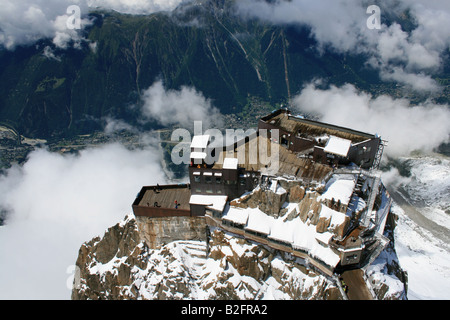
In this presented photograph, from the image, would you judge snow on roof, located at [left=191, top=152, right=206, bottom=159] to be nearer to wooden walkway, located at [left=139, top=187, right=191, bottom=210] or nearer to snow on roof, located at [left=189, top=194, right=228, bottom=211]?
snow on roof, located at [left=189, top=194, right=228, bottom=211]

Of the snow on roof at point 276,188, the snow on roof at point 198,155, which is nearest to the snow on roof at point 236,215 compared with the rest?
the snow on roof at point 276,188

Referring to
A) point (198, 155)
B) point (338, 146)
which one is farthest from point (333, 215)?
point (198, 155)

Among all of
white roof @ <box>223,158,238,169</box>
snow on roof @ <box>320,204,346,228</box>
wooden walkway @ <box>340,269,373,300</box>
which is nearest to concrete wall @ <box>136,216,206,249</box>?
white roof @ <box>223,158,238,169</box>

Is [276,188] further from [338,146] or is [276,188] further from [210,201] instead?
[338,146]

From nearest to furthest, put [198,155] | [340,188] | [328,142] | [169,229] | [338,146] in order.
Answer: [340,188] < [338,146] < [328,142] < [198,155] < [169,229]

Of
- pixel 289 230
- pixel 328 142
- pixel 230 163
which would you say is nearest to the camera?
pixel 289 230

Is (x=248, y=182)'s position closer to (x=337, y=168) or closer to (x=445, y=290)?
(x=337, y=168)

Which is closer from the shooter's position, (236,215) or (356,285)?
(356,285)

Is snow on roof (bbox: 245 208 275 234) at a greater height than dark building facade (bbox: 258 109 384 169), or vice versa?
dark building facade (bbox: 258 109 384 169)
